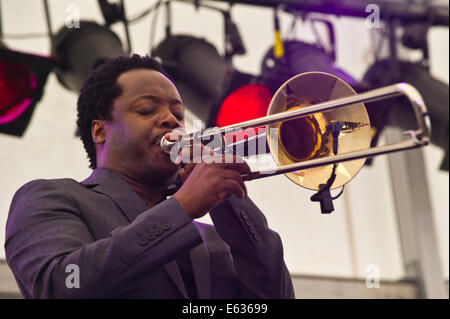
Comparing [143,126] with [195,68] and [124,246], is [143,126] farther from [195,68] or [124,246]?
[195,68]

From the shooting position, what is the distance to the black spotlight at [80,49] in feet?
13.1

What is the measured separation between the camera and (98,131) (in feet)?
7.66

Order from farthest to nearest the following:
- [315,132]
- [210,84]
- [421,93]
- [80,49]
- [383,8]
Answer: [383,8] → [421,93] → [210,84] → [80,49] → [315,132]

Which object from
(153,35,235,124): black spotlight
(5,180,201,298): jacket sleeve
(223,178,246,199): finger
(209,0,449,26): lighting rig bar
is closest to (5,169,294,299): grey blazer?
(5,180,201,298): jacket sleeve

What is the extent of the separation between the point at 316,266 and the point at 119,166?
3378 mm

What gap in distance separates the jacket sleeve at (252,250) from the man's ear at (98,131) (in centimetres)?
57

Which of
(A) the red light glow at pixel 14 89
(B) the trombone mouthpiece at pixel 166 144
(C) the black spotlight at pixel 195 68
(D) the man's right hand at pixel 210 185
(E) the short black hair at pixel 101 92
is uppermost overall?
(C) the black spotlight at pixel 195 68

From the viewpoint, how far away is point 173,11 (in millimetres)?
5449

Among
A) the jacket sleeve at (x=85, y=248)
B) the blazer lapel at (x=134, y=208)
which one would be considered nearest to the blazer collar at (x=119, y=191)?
the blazer lapel at (x=134, y=208)

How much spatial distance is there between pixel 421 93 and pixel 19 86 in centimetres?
262

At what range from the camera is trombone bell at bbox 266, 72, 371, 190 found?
87.2 inches

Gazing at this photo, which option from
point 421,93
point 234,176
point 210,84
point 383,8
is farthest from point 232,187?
point 383,8

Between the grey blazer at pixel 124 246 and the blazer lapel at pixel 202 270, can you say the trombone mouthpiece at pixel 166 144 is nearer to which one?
the grey blazer at pixel 124 246

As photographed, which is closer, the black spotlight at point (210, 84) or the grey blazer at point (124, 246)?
the grey blazer at point (124, 246)
